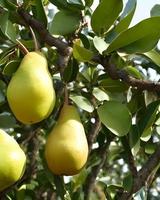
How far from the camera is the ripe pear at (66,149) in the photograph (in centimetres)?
97

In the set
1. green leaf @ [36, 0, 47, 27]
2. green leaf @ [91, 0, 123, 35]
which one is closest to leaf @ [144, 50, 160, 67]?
green leaf @ [91, 0, 123, 35]

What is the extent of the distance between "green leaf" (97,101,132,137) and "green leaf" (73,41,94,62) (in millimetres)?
122

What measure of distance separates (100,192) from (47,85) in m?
0.84

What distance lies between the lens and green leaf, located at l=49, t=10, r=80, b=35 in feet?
3.66

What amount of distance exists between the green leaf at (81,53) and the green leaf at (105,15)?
9cm

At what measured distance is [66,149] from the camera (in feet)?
3.18

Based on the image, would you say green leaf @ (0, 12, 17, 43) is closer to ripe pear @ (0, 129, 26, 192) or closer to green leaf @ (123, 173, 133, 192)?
ripe pear @ (0, 129, 26, 192)

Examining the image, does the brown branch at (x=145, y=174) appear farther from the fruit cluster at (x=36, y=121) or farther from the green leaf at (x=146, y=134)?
the fruit cluster at (x=36, y=121)

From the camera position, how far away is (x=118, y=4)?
1073 millimetres

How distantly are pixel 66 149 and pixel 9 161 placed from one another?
0.11 meters

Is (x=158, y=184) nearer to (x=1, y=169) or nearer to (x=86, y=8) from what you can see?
(x=86, y=8)

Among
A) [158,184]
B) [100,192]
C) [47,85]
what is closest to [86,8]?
[47,85]

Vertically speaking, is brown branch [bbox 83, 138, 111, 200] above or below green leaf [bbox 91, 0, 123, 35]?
below

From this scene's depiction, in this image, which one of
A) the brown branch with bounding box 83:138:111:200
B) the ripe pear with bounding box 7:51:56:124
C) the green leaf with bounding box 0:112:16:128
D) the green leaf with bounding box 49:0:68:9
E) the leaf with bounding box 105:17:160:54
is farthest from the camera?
the brown branch with bounding box 83:138:111:200
